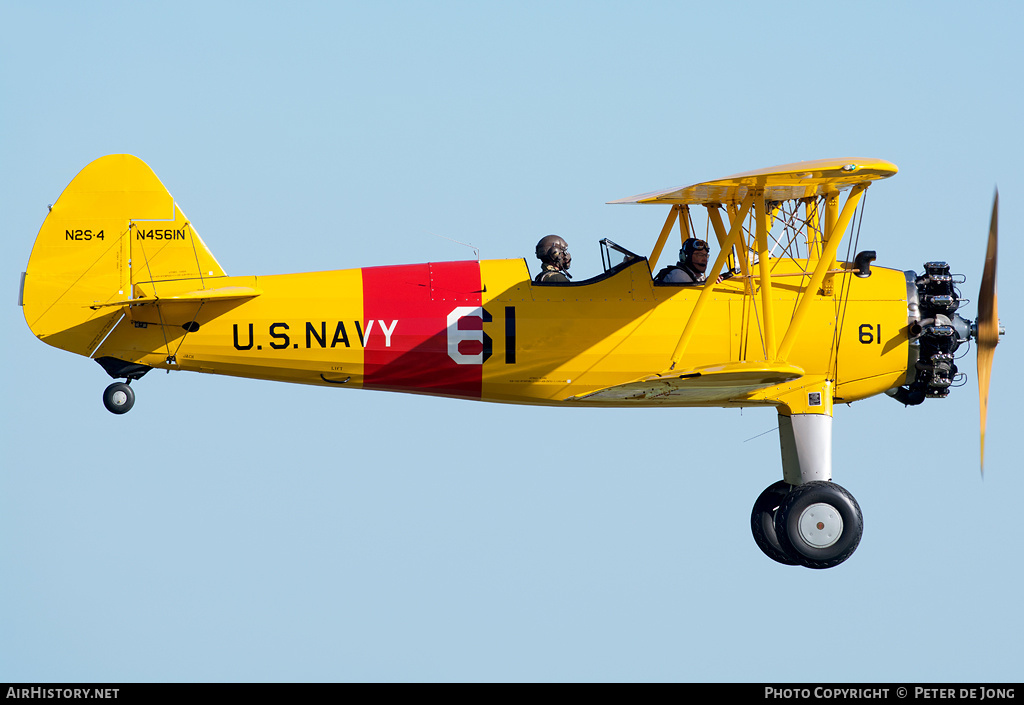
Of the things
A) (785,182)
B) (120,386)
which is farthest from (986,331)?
(120,386)

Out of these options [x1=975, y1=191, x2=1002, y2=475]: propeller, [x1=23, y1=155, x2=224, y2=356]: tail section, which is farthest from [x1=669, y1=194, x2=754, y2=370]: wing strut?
[x1=23, y1=155, x2=224, y2=356]: tail section

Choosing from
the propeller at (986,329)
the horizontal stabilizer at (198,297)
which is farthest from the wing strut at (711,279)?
the horizontal stabilizer at (198,297)

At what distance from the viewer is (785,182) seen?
12.5m

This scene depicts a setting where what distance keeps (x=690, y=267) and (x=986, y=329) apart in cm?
281

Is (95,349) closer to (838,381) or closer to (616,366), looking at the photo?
(616,366)

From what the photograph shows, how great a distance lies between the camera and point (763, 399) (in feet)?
44.6

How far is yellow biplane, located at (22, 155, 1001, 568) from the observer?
1309 centimetres

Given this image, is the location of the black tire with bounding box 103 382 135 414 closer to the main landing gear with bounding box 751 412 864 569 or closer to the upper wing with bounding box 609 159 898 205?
the upper wing with bounding box 609 159 898 205

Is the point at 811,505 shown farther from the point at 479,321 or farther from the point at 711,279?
the point at 479,321

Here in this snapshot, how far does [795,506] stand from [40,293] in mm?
6883

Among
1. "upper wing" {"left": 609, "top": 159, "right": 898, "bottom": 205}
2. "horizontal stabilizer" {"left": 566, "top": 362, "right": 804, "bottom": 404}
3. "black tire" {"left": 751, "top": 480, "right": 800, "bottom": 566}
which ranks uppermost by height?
"upper wing" {"left": 609, "top": 159, "right": 898, "bottom": 205}

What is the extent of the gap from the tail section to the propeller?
22.8 ft
